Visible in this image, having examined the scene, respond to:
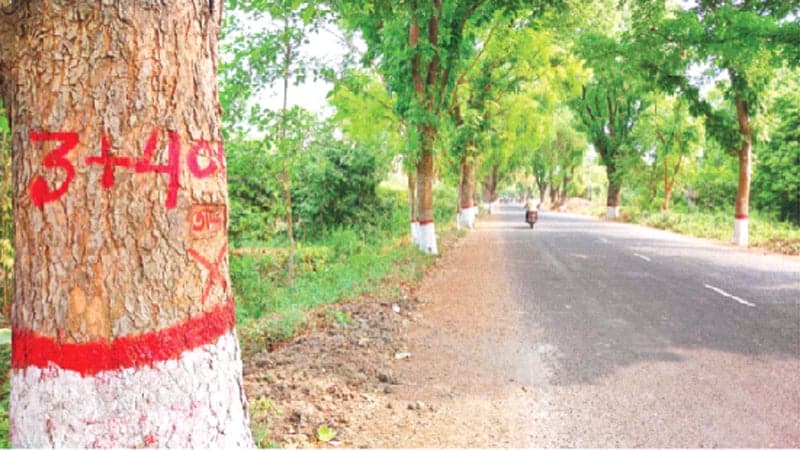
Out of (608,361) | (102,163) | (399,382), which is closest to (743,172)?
(608,361)

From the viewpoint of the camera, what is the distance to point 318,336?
21.3ft

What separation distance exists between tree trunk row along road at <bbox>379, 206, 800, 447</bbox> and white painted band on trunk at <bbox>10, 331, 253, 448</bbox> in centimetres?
222

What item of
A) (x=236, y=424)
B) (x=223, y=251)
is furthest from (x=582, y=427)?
(x=223, y=251)

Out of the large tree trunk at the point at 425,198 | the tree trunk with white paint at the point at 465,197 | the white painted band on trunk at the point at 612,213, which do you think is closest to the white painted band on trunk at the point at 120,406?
the large tree trunk at the point at 425,198

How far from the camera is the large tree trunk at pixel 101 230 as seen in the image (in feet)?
7.06

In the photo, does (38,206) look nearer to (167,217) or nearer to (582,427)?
(167,217)

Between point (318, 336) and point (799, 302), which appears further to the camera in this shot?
point (799, 302)

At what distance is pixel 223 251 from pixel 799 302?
9.79 meters

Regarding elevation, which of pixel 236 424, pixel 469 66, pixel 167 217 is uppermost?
pixel 469 66

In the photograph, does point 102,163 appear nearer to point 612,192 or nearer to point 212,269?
point 212,269

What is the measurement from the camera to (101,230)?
2.16 m

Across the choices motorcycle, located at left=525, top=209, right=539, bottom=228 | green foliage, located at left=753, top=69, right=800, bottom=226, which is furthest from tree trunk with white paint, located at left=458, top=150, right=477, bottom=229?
green foliage, located at left=753, top=69, right=800, bottom=226

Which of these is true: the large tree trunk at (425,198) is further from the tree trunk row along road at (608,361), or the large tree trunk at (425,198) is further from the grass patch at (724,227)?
the grass patch at (724,227)

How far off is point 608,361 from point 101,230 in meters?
5.37
